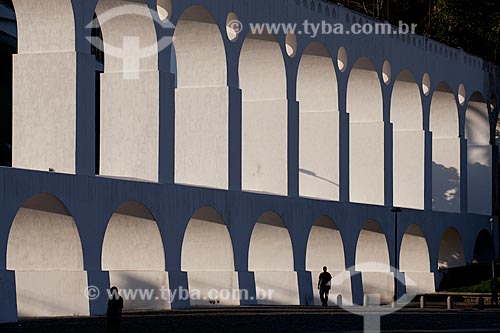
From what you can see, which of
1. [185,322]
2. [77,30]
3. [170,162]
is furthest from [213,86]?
[185,322]

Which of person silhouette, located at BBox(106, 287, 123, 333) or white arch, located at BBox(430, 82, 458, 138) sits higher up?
white arch, located at BBox(430, 82, 458, 138)

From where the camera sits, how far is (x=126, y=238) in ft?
103

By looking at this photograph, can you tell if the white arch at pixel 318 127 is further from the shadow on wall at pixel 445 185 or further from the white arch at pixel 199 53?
the shadow on wall at pixel 445 185

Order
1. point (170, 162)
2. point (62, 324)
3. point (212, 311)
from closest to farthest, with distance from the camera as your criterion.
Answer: point (62, 324)
point (212, 311)
point (170, 162)

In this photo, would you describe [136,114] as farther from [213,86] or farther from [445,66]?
[445,66]

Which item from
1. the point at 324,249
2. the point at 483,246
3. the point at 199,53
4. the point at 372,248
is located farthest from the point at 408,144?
the point at 199,53

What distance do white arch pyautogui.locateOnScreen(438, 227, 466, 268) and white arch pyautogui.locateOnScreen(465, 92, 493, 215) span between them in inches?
146

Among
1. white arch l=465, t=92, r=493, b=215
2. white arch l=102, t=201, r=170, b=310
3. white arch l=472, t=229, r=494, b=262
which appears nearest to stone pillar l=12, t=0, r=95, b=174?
white arch l=102, t=201, r=170, b=310

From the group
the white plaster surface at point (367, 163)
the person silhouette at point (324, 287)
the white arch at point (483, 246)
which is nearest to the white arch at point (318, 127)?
the white plaster surface at point (367, 163)

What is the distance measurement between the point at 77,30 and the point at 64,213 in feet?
12.1

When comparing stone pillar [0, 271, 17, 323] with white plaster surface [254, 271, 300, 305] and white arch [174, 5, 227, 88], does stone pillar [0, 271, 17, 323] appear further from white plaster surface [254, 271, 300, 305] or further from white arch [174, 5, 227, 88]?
white plaster surface [254, 271, 300, 305]

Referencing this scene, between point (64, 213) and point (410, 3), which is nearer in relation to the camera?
point (64, 213)

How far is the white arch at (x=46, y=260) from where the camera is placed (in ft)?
88.9

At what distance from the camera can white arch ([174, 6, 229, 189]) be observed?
34.7 metres
